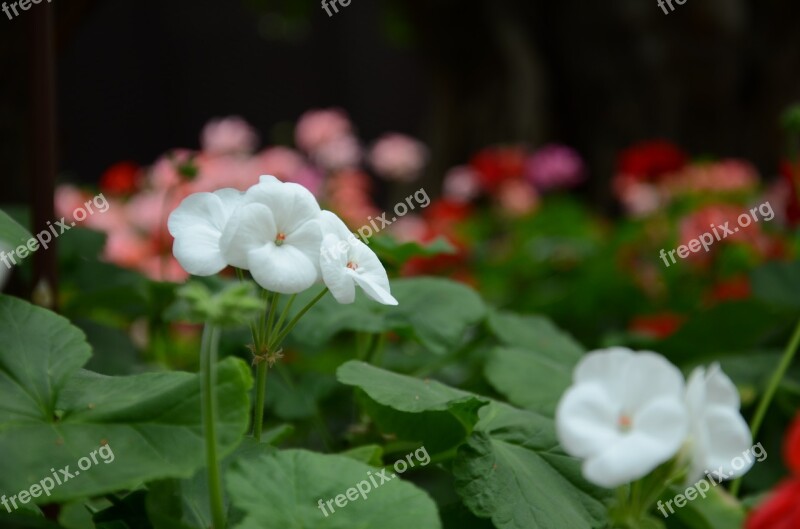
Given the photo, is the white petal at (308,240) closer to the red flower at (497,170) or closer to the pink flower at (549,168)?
the red flower at (497,170)

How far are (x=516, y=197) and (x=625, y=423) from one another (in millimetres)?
2266

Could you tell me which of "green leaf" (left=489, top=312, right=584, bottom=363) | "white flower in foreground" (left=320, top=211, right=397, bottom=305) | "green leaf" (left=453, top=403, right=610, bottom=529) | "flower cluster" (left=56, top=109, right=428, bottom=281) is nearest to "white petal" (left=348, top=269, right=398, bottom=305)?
"white flower in foreground" (left=320, top=211, right=397, bottom=305)

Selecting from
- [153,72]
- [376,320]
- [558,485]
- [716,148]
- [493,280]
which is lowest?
[716,148]

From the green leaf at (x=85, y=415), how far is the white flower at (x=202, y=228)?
5cm

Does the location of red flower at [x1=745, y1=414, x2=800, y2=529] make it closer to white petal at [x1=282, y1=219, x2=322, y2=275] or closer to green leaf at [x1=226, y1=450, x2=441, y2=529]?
green leaf at [x1=226, y1=450, x2=441, y2=529]

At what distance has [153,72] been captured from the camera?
5.68 m

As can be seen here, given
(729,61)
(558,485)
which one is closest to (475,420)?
(558,485)

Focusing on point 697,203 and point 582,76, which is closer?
point 697,203

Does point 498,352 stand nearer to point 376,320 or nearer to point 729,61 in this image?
point 376,320

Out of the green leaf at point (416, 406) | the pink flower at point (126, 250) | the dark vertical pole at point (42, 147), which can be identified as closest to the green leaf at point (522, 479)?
the green leaf at point (416, 406)

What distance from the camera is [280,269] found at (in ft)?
1.58

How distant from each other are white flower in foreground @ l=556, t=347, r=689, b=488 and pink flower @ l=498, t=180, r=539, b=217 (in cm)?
226

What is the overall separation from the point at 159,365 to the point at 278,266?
551 mm

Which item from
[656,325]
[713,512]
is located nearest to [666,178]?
[656,325]
